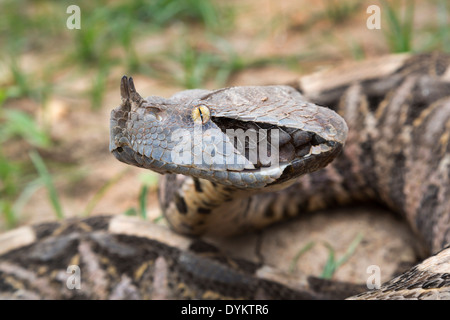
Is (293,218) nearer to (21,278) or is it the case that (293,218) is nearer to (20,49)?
(21,278)

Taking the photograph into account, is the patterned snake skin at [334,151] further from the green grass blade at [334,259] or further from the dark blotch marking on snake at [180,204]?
the green grass blade at [334,259]

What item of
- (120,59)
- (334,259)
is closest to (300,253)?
(334,259)

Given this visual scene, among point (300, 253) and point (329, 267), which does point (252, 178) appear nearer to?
Answer: point (329, 267)

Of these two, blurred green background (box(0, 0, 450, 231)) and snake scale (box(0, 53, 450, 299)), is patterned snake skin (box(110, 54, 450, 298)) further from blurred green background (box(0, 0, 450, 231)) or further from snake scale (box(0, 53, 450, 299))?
blurred green background (box(0, 0, 450, 231))

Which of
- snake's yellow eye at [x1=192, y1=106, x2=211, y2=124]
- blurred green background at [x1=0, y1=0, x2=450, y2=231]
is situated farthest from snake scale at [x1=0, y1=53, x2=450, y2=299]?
blurred green background at [x1=0, y1=0, x2=450, y2=231]

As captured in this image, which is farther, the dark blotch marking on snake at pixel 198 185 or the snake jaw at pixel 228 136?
the dark blotch marking on snake at pixel 198 185

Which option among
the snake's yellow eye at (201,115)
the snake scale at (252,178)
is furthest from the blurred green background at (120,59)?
the snake's yellow eye at (201,115)
